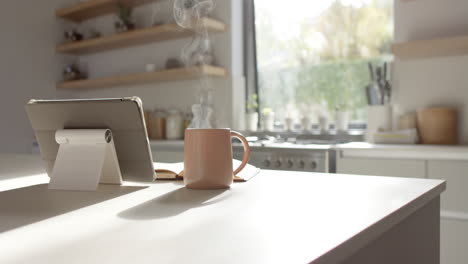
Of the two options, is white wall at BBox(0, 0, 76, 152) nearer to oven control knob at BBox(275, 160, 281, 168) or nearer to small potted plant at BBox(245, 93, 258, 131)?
small potted plant at BBox(245, 93, 258, 131)

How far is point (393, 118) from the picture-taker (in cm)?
280

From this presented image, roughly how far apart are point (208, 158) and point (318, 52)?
8.29 feet

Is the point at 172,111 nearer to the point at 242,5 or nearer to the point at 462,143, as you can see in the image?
the point at 242,5

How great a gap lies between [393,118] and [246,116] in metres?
1.09

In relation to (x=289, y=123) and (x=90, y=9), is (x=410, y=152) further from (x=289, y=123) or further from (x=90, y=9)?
(x=90, y=9)

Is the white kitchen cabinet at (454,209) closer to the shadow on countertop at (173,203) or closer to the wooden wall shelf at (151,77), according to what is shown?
the shadow on countertop at (173,203)

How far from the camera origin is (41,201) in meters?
0.82

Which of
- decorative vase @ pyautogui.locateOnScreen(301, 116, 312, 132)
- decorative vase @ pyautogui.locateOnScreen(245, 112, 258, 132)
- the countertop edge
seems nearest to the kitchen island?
the countertop edge

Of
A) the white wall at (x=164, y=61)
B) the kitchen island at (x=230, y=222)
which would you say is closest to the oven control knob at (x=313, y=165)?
the white wall at (x=164, y=61)

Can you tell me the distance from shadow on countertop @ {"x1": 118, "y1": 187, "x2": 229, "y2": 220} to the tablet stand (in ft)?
0.56

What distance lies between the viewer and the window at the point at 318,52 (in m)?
3.03

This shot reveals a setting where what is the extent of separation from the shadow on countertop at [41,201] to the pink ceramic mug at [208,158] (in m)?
0.14

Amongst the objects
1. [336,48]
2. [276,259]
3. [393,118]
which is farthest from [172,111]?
[276,259]

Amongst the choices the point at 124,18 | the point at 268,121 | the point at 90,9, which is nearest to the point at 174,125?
the point at 268,121
